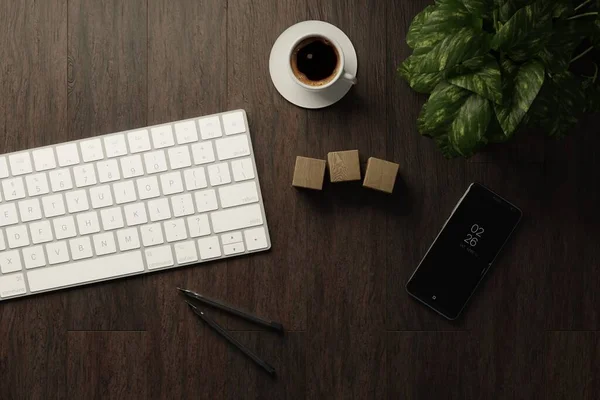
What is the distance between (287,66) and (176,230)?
32 centimetres

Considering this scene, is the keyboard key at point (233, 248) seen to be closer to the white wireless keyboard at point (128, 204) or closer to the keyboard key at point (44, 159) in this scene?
the white wireless keyboard at point (128, 204)

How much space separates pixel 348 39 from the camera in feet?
3.36

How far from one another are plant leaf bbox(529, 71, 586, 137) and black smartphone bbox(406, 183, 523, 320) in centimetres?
20

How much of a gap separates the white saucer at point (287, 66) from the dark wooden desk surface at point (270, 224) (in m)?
0.02

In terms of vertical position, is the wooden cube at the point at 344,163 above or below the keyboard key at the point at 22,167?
below

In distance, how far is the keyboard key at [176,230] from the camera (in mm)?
1014

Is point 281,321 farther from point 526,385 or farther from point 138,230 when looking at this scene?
point 526,385

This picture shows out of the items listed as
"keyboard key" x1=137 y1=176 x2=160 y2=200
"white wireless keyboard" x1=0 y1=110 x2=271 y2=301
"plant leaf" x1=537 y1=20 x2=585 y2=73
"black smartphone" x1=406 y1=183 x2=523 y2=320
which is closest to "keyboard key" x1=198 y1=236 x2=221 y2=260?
"white wireless keyboard" x1=0 y1=110 x2=271 y2=301

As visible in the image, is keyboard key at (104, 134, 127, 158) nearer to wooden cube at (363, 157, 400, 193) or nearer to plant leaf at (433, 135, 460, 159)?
wooden cube at (363, 157, 400, 193)

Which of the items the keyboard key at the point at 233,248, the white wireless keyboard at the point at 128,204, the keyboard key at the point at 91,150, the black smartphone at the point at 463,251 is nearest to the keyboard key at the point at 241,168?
the white wireless keyboard at the point at 128,204

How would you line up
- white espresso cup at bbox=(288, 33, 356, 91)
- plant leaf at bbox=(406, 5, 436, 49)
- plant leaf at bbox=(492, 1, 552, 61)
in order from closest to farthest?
plant leaf at bbox=(492, 1, 552, 61) < plant leaf at bbox=(406, 5, 436, 49) < white espresso cup at bbox=(288, 33, 356, 91)

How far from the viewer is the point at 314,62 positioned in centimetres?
98

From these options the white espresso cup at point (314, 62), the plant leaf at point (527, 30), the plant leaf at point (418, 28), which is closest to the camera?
the plant leaf at point (527, 30)

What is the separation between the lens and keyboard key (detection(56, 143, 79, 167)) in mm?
1018
